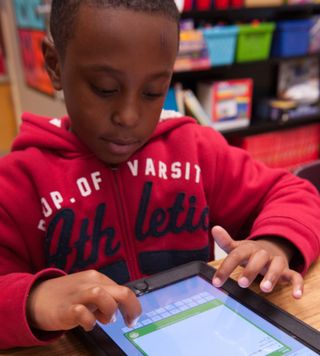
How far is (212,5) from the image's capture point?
2242mm

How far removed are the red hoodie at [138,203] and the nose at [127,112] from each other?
0.15 metres

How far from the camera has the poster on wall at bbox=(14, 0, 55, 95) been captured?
230cm

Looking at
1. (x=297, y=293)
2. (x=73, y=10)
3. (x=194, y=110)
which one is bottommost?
(x=194, y=110)

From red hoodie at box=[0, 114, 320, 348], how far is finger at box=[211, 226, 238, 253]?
0.25ft

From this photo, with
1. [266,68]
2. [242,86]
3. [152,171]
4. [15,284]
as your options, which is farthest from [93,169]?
[266,68]

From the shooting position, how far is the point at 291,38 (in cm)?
252

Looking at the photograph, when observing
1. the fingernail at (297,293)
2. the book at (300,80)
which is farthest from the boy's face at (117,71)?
the book at (300,80)

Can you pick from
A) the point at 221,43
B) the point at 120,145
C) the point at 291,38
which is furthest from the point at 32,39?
the point at 120,145

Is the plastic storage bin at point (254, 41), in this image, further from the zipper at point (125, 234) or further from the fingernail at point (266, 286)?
the fingernail at point (266, 286)

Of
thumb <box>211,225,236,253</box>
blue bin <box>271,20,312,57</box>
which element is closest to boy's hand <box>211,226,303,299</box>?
thumb <box>211,225,236,253</box>

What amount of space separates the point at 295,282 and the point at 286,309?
0.04 m

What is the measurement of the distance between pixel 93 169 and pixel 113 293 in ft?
1.08

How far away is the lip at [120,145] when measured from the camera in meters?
0.66

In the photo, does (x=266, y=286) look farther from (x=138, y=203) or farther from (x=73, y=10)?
(x=73, y=10)
